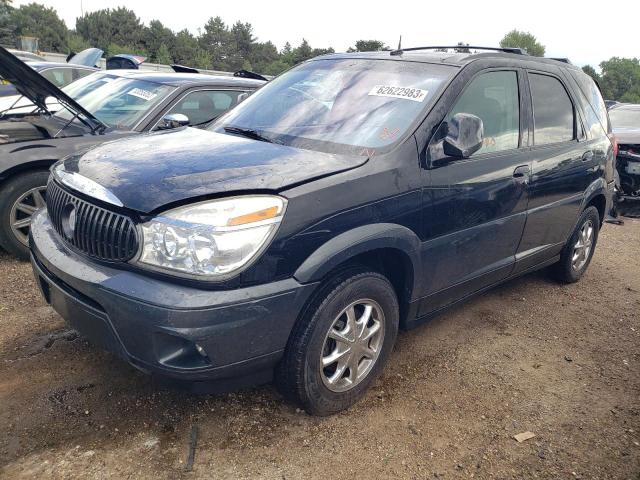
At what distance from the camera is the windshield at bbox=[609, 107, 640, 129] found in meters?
9.30

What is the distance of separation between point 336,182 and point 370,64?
4.38 feet

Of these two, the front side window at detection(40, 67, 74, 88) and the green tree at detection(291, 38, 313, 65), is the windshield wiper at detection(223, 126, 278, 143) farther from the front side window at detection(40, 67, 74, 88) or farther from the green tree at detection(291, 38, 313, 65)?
the green tree at detection(291, 38, 313, 65)

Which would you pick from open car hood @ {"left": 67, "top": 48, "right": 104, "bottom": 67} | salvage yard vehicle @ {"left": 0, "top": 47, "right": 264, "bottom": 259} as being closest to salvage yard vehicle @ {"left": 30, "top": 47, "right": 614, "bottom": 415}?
salvage yard vehicle @ {"left": 0, "top": 47, "right": 264, "bottom": 259}

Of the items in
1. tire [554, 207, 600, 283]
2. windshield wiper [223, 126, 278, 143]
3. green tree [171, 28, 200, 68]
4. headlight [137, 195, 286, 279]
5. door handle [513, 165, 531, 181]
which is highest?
green tree [171, 28, 200, 68]

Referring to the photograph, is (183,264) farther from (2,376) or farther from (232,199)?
(2,376)

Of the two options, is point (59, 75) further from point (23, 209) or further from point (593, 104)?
point (593, 104)

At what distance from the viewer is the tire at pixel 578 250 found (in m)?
4.74

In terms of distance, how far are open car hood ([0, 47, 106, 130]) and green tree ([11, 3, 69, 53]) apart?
74015 millimetres

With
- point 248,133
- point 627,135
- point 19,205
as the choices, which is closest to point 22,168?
point 19,205

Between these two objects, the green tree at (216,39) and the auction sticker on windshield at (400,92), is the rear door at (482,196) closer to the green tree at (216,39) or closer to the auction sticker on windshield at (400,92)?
the auction sticker on windshield at (400,92)

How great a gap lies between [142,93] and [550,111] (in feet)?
12.2

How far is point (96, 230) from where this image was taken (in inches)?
95.7

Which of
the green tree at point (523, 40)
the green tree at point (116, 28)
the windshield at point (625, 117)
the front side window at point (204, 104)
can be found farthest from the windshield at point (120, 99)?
the green tree at point (523, 40)

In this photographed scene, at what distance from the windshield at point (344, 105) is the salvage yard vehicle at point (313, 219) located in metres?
0.01
